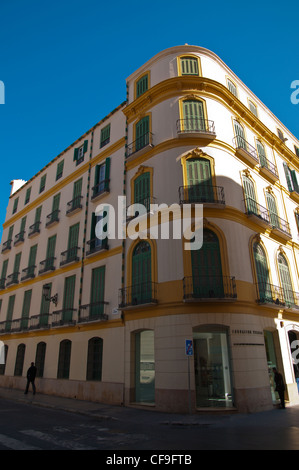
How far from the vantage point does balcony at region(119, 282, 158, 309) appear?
49.8 feet

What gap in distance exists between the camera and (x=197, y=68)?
19328 millimetres

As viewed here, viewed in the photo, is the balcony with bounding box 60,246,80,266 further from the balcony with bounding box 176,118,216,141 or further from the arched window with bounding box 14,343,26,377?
the balcony with bounding box 176,118,216,141

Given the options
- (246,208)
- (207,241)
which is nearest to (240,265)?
(207,241)

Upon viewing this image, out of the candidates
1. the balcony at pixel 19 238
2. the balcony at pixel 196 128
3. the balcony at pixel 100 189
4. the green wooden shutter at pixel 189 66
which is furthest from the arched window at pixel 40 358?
the green wooden shutter at pixel 189 66

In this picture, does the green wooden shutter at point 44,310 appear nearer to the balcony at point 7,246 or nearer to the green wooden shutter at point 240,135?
the balcony at point 7,246

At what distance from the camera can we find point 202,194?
16125 millimetres

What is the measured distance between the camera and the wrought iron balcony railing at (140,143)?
1847 cm

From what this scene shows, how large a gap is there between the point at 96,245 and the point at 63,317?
5.29 m

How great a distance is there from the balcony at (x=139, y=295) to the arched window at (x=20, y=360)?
1237cm

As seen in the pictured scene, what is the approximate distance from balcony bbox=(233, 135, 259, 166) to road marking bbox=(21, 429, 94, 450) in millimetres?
16126

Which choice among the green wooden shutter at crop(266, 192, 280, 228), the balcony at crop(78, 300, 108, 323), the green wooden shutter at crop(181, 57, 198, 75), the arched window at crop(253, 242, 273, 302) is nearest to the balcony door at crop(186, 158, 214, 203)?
the arched window at crop(253, 242, 273, 302)

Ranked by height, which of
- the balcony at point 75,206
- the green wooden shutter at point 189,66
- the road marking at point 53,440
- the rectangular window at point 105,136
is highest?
the green wooden shutter at point 189,66

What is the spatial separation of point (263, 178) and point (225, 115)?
491 centimetres

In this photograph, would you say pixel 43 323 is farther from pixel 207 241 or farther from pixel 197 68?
pixel 197 68
